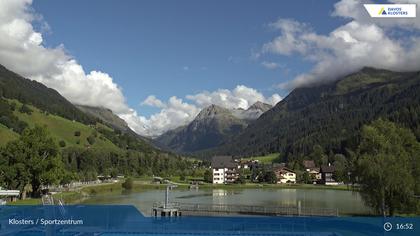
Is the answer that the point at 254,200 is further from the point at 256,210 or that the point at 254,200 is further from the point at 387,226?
the point at 387,226

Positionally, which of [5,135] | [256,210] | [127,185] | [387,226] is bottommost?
[256,210]

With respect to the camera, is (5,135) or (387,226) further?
(5,135)

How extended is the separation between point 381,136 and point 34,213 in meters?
35.2

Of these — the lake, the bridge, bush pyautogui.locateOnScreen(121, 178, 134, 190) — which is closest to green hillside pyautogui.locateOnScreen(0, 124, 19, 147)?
bush pyautogui.locateOnScreen(121, 178, 134, 190)

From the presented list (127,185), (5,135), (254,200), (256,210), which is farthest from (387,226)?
(5,135)

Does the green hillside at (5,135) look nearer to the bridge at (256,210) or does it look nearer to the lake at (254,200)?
the lake at (254,200)

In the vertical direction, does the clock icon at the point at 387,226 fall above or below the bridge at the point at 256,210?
above

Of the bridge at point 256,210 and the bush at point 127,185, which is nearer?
the bridge at point 256,210

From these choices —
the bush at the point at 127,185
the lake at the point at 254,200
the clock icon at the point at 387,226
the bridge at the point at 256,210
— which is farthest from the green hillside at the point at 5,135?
the clock icon at the point at 387,226

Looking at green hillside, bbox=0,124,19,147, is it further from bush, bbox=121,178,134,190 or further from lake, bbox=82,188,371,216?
lake, bbox=82,188,371,216

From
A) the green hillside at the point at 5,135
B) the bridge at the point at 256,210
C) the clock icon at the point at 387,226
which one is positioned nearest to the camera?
the clock icon at the point at 387,226

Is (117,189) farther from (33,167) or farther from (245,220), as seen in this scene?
(245,220)

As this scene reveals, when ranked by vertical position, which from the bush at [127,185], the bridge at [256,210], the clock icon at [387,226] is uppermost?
the bush at [127,185]

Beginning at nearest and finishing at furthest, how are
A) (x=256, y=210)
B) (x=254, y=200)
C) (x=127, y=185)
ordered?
(x=256, y=210), (x=254, y=200), (x=127, y=185)
